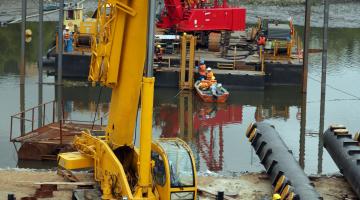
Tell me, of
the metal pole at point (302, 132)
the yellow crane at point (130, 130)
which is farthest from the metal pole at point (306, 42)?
the yellow crane at point (130, 130)

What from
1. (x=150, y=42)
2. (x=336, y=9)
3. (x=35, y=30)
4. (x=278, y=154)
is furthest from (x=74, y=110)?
(x=336, y=9)

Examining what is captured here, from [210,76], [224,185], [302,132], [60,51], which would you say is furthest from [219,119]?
[224,185]

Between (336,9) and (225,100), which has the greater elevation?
(336,9)

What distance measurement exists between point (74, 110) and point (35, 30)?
23898mm

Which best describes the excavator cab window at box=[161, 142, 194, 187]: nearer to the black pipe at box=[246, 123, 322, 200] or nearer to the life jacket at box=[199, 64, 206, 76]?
the black pipe at box=[246, 123, 322, 200]

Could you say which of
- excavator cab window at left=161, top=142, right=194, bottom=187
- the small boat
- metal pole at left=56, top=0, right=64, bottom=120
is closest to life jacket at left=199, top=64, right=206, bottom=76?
the small boat

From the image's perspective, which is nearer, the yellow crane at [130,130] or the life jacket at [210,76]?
the yellow crane at [130,130]

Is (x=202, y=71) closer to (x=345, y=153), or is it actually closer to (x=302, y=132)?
(x=302, y=132)

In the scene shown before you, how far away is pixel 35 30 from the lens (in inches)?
2195

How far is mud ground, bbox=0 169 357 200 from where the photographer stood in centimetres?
1993

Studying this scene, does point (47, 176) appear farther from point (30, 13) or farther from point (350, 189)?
point (30, 13)

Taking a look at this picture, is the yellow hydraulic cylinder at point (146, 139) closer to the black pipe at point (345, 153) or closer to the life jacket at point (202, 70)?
the black pipe at point (345, 153)

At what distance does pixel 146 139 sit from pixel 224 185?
21.7 feet

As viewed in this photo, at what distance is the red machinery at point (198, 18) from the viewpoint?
145 feet
